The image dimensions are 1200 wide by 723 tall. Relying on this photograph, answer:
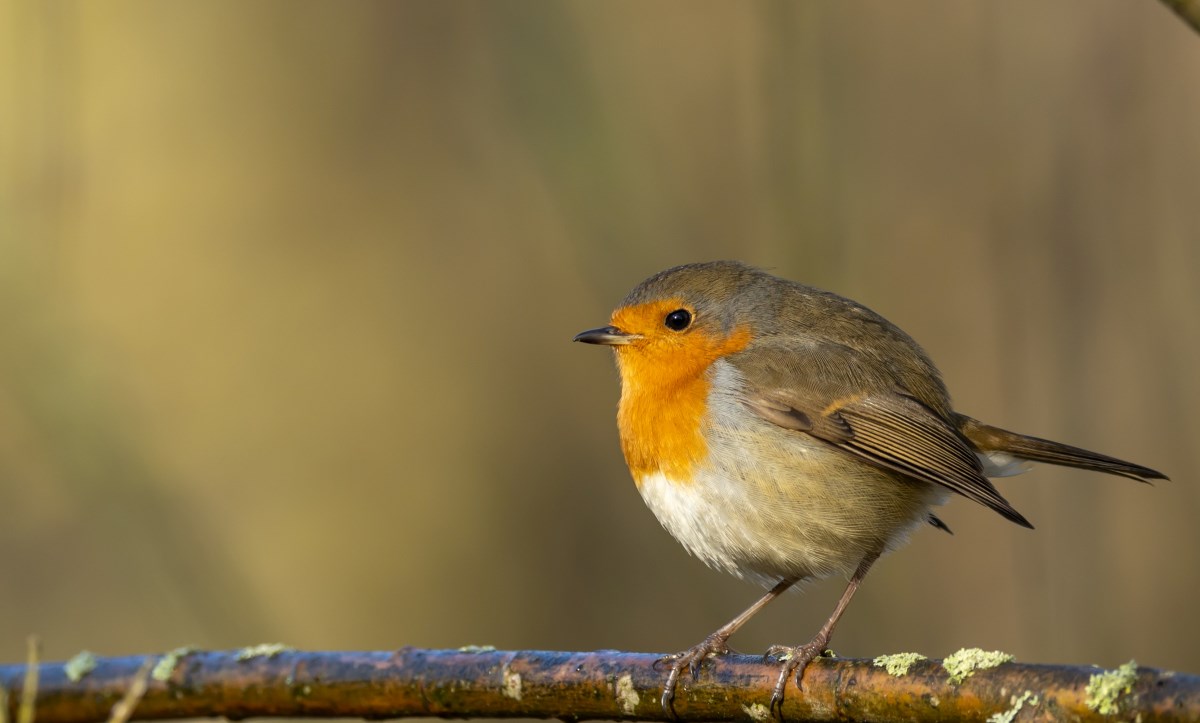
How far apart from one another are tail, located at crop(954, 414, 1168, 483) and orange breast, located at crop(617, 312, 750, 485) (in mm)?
819

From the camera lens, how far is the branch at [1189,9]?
1.93 meters

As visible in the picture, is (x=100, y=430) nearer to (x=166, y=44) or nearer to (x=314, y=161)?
(x=314, y=161)

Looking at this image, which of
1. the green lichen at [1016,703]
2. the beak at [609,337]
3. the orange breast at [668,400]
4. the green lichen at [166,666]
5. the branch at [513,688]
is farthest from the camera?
the beak at [609,337]

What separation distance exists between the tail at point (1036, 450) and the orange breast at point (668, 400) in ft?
2.69

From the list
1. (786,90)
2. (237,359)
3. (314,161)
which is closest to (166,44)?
(314,161)

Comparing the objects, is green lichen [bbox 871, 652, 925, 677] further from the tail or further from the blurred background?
the blurred background

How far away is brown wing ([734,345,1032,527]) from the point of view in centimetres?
354

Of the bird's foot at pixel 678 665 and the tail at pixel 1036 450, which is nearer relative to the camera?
the bird's foot at pixel 678 665

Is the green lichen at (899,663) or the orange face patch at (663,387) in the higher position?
the orange face patch at (663,387)

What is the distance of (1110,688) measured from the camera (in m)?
2.02

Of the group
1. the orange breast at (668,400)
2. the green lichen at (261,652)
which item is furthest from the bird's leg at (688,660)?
the green lichen at (261,652)

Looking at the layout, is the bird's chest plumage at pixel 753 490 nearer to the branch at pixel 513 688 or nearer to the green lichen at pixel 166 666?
the branch at pixel 513 688

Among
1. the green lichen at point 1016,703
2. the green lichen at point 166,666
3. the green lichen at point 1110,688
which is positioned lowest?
the green lichen at point 166,666

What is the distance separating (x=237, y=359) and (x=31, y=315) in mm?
2221
